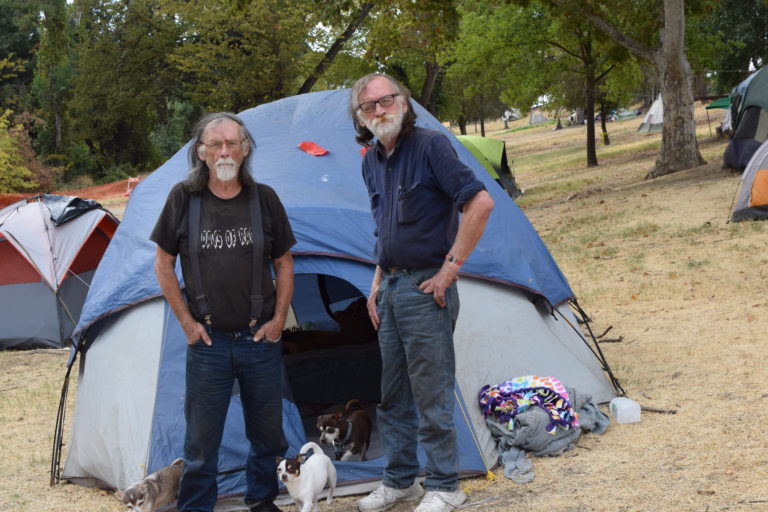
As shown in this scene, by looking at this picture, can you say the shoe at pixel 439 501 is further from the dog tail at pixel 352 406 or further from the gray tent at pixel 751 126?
the gray tent at pixel 751 126

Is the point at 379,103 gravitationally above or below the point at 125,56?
below

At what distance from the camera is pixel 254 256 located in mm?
3939

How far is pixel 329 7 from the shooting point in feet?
52.9

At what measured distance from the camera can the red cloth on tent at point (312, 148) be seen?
19.3ft

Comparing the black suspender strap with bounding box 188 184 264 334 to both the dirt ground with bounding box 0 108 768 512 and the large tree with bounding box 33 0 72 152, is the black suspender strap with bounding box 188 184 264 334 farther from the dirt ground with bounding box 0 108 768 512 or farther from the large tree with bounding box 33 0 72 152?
the large tree with bounding box 33 0 72 152

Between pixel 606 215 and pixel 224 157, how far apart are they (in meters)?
12.2

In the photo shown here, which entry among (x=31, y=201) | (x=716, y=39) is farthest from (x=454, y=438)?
(x=716, y=39)

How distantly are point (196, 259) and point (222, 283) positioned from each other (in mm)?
153

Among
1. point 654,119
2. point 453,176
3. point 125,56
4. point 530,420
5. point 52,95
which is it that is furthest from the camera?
point 52,95

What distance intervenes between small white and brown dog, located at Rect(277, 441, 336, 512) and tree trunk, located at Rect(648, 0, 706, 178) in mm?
14863

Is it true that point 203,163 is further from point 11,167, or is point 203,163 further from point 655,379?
point 11,167

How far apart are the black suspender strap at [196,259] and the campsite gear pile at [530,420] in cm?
187

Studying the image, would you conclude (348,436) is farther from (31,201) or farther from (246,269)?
(31,201)

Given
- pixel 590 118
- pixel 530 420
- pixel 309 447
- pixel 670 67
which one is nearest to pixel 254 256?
pixel 309 447
